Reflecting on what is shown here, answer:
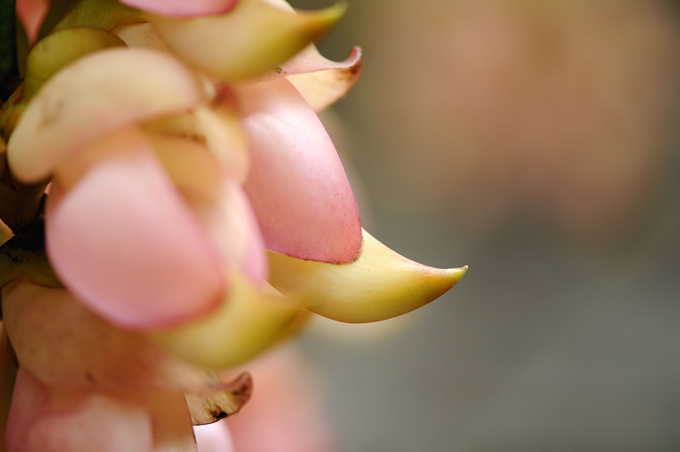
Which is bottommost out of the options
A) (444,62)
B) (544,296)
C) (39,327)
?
(544,296)

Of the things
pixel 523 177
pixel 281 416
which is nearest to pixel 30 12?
pixel 281 416

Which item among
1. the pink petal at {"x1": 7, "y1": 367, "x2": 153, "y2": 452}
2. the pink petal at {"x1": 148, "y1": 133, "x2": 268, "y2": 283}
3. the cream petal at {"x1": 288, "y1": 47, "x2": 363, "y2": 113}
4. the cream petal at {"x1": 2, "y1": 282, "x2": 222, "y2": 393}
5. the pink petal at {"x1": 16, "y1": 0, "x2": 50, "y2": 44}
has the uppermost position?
the pink petal at {"x1": 148, "y1": 133, "x2": 268, "y2": 283}

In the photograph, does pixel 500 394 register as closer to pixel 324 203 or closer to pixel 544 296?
pixel 544 296

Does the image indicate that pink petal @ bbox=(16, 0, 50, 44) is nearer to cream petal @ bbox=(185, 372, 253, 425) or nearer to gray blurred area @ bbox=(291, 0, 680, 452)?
cream petal @ bbox=(185, 372, 253, 425)

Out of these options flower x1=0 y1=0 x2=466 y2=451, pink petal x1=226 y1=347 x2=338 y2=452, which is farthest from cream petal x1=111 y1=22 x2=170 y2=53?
pink petal x1=226 y1=347 x2=338 y2=452

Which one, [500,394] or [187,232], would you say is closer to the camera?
[187,232]

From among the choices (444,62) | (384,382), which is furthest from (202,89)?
(444,62)
